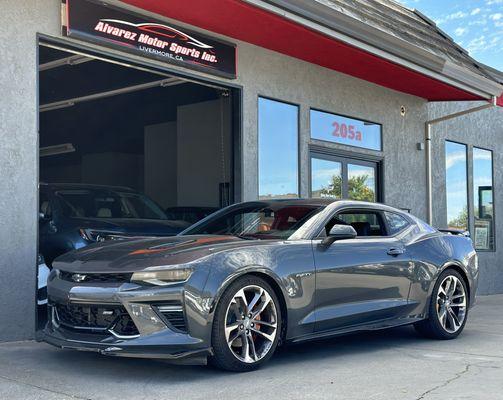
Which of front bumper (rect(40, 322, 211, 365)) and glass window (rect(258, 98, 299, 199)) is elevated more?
glass window (rect(258, 98, 299, 199))

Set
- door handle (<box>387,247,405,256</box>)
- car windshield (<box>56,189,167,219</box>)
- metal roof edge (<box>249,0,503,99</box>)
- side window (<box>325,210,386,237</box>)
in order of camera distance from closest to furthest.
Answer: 1. door handle (<box>387,247,405,256</box>)
2. side window (<box>325,210,386,237</box>)
3. metal roof edge (<box>249,0,503,99</box>)
4. car windshield (<box>56,189,167,219</box>)

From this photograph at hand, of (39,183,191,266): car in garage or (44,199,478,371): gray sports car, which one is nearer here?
(44,199,478,371): gray sports car

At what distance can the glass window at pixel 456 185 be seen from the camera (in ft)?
48.2

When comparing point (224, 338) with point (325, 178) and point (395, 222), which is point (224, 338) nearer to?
point (395, 222)

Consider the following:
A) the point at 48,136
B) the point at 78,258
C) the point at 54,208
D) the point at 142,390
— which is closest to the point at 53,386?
the point at 142,390

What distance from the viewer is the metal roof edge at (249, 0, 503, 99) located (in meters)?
8.34

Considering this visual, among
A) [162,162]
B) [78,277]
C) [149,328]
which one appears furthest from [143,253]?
[162,162]

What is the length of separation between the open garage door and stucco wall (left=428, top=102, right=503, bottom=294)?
4.47 metres

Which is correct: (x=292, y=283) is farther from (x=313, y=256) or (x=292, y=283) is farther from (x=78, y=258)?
(x=78, y=258)

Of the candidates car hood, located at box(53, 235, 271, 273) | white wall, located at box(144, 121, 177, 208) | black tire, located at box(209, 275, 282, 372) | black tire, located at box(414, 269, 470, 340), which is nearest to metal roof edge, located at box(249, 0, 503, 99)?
car hood, located at box(53, 235, 271, 273)

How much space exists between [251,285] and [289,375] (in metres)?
0.75

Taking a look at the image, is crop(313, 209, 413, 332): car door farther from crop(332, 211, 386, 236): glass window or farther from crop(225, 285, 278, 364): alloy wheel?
crop(225, 285, 278, 364): alloy wheel

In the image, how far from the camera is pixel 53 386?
4816mm

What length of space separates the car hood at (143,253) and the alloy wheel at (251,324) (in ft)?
1.36
